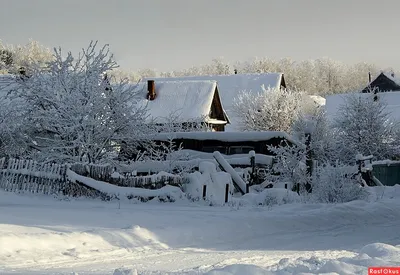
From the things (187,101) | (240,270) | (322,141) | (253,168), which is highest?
(187,101)

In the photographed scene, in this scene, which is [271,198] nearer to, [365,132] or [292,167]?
[292,167]

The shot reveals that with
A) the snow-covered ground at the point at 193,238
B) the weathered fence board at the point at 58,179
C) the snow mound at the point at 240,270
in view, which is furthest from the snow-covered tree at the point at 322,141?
the snow mound at the point at 240,270

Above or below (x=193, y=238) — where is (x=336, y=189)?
above

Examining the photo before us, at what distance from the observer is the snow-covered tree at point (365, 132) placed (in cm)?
3378

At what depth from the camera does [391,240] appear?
1033 cm

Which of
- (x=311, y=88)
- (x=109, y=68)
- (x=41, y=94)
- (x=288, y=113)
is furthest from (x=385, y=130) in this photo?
(x=311, y=88)

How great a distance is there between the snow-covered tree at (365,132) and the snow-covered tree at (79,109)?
732 inches

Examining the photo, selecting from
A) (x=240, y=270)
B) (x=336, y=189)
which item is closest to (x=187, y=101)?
(x=336, y=189)

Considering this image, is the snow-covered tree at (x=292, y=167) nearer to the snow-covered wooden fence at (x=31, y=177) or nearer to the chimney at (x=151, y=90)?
the snow-covered wooden fence at (x=31, y=177)

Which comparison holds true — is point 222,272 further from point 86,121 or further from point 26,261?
point 86,121

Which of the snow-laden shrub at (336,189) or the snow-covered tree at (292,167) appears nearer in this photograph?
the snow-laden shrub at (336,189)

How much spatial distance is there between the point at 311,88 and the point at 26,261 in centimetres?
9744

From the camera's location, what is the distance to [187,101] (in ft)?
140

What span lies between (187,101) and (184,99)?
1.71 ft
